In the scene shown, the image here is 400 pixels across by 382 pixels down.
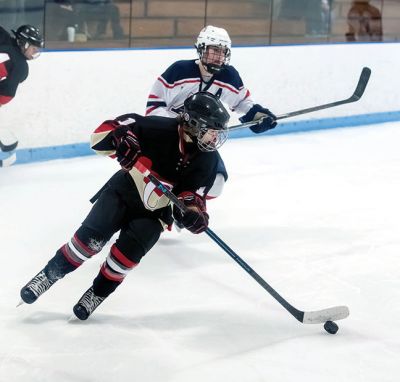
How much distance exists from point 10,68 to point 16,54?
0.24 ft

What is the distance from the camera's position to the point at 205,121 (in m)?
2.79

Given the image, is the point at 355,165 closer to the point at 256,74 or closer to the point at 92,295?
the point at 256,74

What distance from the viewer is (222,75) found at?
368 cm

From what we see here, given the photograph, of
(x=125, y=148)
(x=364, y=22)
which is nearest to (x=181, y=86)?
(x=125, y=148)

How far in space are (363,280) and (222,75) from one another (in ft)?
3.13

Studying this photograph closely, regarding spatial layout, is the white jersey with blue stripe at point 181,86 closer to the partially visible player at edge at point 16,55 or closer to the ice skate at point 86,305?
the ice skate at point 86,305

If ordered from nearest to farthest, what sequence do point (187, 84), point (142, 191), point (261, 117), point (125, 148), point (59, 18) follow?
point (125, 148) → point (142, 191) → point (187, 84) → point (261, 117) → point (59, 18)

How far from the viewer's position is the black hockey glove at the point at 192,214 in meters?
2.80

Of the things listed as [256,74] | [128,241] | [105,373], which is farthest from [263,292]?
[256,74]

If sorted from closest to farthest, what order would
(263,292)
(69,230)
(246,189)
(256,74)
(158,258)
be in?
1. (263,292)
2. (158,258)
3. (69,230)
4. (246,189)
5. (256,74)

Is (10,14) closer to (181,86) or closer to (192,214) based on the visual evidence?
(181,86)

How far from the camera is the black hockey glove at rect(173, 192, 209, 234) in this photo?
9.20ft

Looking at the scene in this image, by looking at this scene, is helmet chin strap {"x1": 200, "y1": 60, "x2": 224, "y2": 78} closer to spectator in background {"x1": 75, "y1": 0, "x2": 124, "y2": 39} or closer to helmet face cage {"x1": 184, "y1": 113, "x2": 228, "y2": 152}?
helmet face cage {"x1": 184, "y1": 113, "x2": 228, "y2": 152}

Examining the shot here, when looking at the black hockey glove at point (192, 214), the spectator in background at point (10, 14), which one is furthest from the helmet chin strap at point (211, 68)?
the spectator in background at point (10, 14)
